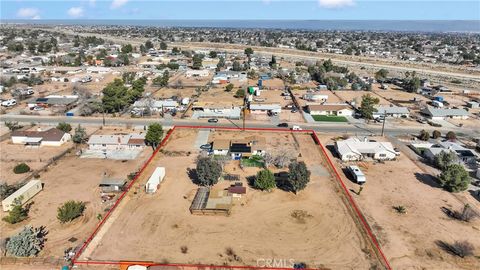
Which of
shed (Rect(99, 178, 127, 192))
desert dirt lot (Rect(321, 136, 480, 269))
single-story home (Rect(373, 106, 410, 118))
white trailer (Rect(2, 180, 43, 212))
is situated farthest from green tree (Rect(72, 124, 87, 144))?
single-story home (Rect(373, 106, 410, 118))

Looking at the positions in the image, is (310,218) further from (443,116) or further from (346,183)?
(443,116)

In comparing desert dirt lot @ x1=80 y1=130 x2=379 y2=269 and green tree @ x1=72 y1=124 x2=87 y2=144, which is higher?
green tree @ x1=72 y1=124 x2=87 y2=144

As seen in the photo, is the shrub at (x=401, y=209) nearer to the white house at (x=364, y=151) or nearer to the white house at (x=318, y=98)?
the white house at (x=364, y=151)

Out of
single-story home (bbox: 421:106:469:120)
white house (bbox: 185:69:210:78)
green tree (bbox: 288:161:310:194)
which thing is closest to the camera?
green tree (bbox: 288:161:310:194)

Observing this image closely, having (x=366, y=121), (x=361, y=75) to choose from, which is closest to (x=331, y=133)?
(x=366, y=121)

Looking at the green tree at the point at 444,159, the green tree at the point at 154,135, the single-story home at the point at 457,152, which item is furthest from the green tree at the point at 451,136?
the green tree at the point at 154,135

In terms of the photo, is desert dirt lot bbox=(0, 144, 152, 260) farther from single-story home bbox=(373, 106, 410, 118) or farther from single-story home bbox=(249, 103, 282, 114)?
single-story home bbox=(373, 106, 410, 118)
